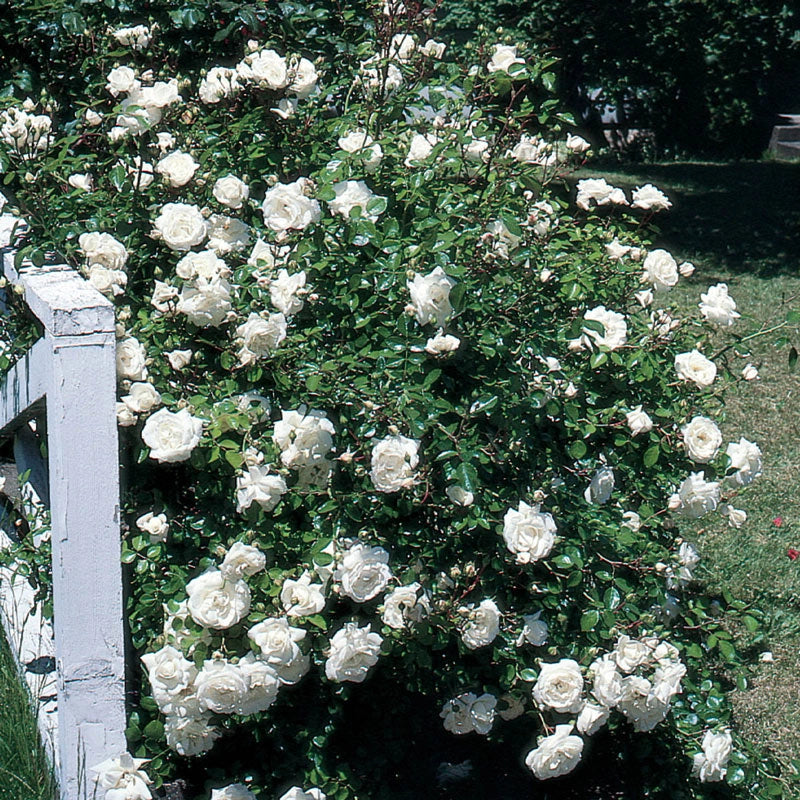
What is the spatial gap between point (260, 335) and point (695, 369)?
108 cm

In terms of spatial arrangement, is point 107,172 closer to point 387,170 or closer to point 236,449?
point 387,170

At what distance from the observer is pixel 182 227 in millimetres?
2525

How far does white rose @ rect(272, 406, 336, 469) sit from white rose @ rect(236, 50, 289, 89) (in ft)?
3.01

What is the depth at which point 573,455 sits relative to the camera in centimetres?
247

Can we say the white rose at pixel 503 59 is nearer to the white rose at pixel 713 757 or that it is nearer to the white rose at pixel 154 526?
the white rose at pixel 154 526

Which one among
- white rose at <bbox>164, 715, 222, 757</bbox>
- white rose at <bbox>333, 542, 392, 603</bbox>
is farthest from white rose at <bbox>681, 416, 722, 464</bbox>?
white rose at <bbox>164, 715, 222, 757</bbox>

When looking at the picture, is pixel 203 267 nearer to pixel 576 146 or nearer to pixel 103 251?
pixel 103 251

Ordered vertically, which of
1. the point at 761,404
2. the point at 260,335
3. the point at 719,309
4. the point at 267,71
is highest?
the point at 267,71

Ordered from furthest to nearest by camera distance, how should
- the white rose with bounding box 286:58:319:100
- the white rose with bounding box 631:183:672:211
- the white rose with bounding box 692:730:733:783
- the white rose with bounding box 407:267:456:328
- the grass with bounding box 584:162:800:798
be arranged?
the grass with bounding box 584:162:800:798 → the white rose with bounding box 631:183:672:211 → the white rose with bounding box 286:58:319:100 → the white rose with bounding box 692:730:733:783 → the white rose with bounding box 407:267:456:328

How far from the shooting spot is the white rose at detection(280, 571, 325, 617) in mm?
2152

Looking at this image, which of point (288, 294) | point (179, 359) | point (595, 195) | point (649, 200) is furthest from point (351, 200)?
point (649, 200)

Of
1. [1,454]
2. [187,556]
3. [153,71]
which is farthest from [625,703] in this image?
[1,454]

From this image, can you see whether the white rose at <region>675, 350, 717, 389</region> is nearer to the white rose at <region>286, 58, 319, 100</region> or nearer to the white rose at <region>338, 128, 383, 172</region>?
the white rose at <region>338, 128, 383, 172</region>

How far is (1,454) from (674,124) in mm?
14738
